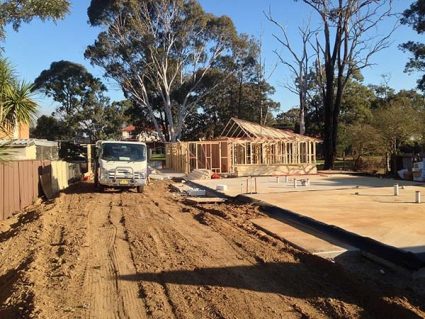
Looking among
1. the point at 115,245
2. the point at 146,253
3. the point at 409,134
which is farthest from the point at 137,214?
the point at 409,134

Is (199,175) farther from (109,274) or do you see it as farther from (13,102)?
(109,274)

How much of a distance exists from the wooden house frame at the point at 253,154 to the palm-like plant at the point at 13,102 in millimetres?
21316

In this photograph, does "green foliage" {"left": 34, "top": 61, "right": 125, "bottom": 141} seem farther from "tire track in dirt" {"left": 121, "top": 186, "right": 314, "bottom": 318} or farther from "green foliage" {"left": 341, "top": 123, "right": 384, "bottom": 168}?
"tire track in dirt" {"left": 121, "top": 186, "right": 314, "bottom": 318}

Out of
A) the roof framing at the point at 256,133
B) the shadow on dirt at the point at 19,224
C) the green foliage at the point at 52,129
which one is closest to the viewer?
the shadow on dirt at the point at 19,224

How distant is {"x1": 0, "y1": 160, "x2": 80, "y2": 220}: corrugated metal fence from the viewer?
14.9 meters

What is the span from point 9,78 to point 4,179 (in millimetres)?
3162

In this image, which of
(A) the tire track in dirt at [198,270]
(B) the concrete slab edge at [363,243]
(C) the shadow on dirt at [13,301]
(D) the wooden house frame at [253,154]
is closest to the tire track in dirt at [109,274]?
(A) the tire track in dirt at [198,270]

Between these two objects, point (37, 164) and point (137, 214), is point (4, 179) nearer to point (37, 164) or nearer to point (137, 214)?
point (137, 214)

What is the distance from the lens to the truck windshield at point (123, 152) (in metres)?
22.2

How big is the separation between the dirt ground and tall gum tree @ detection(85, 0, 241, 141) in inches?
1670

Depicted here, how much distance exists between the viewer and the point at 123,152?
2247cm

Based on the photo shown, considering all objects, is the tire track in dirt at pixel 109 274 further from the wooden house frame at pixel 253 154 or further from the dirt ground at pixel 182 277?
the wooden house frame at pixel 253 154

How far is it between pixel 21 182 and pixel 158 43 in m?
39.3

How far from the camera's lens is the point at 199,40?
183 ft
